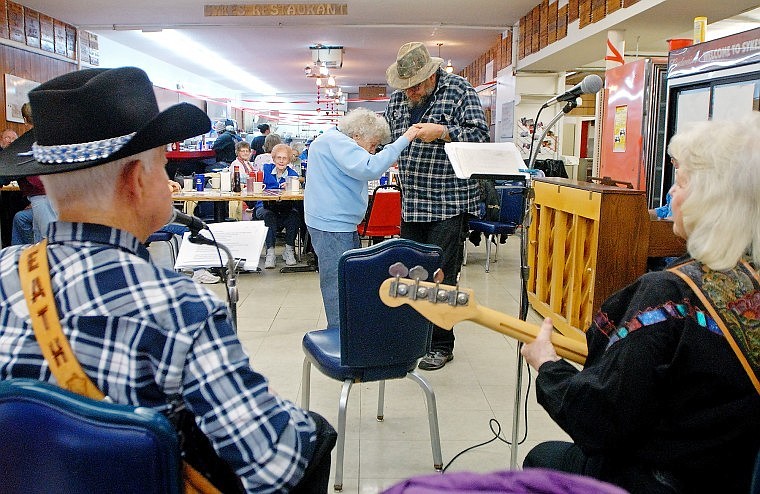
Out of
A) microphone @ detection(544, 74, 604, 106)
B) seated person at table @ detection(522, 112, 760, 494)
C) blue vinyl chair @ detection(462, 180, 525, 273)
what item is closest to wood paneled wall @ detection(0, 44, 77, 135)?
blue vinyl chair @ detection(462, 180, 525, 273)

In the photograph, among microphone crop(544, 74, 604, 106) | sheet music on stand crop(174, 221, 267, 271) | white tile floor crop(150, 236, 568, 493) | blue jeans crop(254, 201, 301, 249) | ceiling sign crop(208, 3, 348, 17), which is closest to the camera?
microphone crop(544, 74, 604, 106)

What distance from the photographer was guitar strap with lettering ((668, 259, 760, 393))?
1.22 m

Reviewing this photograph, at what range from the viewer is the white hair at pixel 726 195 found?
127 centimetres

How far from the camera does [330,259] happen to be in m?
3.54

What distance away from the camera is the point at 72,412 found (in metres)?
0.89

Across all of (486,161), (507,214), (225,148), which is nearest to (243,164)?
(225,148)

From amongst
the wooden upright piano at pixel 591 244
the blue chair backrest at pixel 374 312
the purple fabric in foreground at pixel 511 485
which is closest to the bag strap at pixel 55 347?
the purple fabric in foreground at pixel 511 485

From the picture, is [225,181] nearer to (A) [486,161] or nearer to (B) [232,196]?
(B) [232,196]

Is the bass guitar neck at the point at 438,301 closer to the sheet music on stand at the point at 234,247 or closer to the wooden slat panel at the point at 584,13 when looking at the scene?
the sheet music on stand at the point at 234,247

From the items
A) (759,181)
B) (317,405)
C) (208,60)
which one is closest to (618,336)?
(759,181)

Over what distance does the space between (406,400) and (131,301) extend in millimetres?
Result: 2442

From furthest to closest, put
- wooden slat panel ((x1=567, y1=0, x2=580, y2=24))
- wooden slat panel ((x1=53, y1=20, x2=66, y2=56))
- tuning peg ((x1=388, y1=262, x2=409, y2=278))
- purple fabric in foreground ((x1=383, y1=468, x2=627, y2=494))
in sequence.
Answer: wooden slat panel ((x1=53, y1=20, x2=66, y2=56)) → wooden slat panel ((x1=567, y1=0, x2=580, y2=24)) → tuning peg ((x1=388, y1=262, x2=409, y2=278)) → purple fabric in foreground ((x1=383, y1=468, x2=627, y2=494))

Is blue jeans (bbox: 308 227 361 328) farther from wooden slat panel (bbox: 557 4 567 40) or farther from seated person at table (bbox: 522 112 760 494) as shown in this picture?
wooden slat panel (bbox: 557 4 567 40)

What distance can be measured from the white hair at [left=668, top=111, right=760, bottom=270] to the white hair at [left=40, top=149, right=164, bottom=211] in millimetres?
1071
